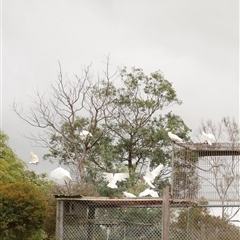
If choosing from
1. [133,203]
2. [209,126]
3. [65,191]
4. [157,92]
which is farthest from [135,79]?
[133,203]

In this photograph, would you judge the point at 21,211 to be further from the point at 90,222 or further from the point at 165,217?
the point at 165,217

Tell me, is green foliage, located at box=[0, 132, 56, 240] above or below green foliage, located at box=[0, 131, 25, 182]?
below

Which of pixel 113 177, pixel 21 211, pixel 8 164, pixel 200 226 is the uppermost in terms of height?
pixel 8 164

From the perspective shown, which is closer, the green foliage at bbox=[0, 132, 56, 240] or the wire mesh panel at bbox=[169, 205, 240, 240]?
the green foliage at bbox=[0, 132, 56, 240]

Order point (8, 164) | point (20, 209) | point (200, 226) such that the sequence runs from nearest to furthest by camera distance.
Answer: point (20, 209)
point (200, 226)
point (8, 164)

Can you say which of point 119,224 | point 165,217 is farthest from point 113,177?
point 165,217

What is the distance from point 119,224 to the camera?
11.1m

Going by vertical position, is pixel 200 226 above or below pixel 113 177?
below

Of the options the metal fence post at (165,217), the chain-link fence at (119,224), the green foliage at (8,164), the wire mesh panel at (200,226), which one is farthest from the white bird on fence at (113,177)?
the metal fence post at (165,217)

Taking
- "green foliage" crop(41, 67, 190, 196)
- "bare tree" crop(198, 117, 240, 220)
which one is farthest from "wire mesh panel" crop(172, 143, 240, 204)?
"green foliage" crop(41, 67, 190, 196)

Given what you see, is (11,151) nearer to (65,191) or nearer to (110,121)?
(65,191)

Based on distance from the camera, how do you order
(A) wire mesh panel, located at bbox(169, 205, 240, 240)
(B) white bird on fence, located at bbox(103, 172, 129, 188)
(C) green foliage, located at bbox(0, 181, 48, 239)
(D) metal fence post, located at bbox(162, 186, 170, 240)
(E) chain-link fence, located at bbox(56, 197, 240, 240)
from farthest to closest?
(B) white bird on fence, located at bbox(103, 172, 129, 188) < (A) wire mesh panel, located at bbox(169, 205, 240, 240) < (E) chain-link fence, located at bbox(56, 197, 240, 240) < (C) green foliage, located at bbox(0, 181, 48, 239) < (D) metal fence post, located at bbox(162, 186, 170, 240)

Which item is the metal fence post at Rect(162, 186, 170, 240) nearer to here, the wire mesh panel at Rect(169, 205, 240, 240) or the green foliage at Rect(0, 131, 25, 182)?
the wire mesh panel at Rect(169, 205, 240, 240)

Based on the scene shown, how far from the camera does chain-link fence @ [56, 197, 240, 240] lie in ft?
34.6
